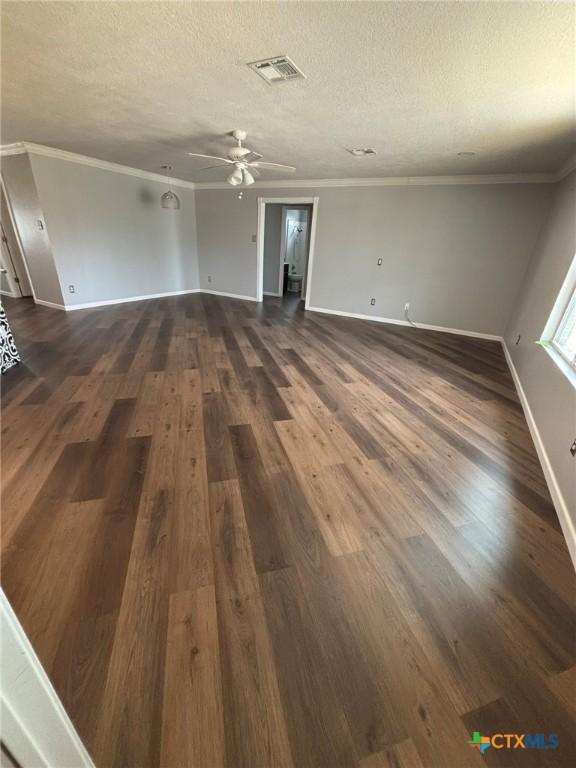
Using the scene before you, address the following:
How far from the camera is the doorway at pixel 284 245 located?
20.4 ft

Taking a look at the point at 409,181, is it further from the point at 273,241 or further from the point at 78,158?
the point at 78,158

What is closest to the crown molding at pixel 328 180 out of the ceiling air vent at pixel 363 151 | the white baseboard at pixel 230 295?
the ceiling air vent at pixel 363 151

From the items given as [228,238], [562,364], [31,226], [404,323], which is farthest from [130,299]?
Answer: [562,364]

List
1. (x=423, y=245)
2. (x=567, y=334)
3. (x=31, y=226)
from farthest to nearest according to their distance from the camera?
(x=423, y=245), (x=31, y=226), (x=567, y=334)

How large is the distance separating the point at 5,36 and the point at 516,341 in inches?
211

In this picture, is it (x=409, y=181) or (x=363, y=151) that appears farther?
(x=409, y=181)

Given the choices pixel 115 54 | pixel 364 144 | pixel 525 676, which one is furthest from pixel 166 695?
pixel 364 144

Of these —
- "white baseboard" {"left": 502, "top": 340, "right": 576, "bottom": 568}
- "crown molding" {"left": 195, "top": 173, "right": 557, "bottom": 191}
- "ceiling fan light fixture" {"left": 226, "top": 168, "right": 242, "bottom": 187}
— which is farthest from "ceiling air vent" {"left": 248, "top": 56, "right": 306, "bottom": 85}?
"crown molding" {"left": 195, "top": 173, "right": 557, "bottom": 191}

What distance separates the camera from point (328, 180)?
5.51 m

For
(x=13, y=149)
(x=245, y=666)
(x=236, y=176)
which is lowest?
(x=245, y=666)

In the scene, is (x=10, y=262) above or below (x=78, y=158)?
below

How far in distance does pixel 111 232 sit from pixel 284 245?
385cm

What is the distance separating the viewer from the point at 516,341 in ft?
13.2

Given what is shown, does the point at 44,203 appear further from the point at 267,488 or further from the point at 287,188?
the point at 267,488
